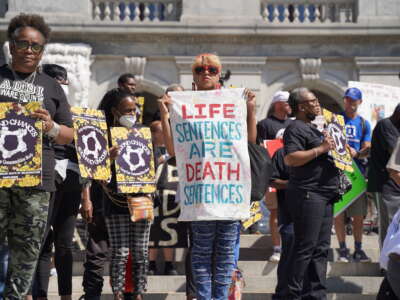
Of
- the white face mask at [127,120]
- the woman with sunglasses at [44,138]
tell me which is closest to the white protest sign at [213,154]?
the woman with sunglasses at [44,138]

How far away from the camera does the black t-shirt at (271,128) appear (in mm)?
9914

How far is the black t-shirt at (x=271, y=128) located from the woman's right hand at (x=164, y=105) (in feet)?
10.6

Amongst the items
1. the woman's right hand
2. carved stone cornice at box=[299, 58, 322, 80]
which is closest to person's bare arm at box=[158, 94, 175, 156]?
the woman's right hand

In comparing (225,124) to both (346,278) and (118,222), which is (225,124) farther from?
(346,278)

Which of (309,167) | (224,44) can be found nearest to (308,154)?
(309,167)

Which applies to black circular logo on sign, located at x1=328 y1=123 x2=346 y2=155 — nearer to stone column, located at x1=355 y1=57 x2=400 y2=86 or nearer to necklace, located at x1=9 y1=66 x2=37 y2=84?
necklace, located at x1=9 y1=66 x2=37 y2=84

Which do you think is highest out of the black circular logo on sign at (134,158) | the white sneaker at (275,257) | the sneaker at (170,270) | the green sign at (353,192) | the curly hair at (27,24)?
the curly hair at (27,24)

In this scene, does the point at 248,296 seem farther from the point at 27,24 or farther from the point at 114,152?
the point at 27,24

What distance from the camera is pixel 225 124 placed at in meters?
6.64

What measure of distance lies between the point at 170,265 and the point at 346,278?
197 centimetres

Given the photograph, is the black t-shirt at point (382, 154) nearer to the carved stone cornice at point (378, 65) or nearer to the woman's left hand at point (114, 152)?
the woman's left hand at point (114, 152)

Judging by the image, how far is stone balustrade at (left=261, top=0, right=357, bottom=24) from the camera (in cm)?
1777

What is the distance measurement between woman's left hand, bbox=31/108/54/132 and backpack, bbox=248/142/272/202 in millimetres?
1704

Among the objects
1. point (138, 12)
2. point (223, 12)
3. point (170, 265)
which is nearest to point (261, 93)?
point (223, 12)
